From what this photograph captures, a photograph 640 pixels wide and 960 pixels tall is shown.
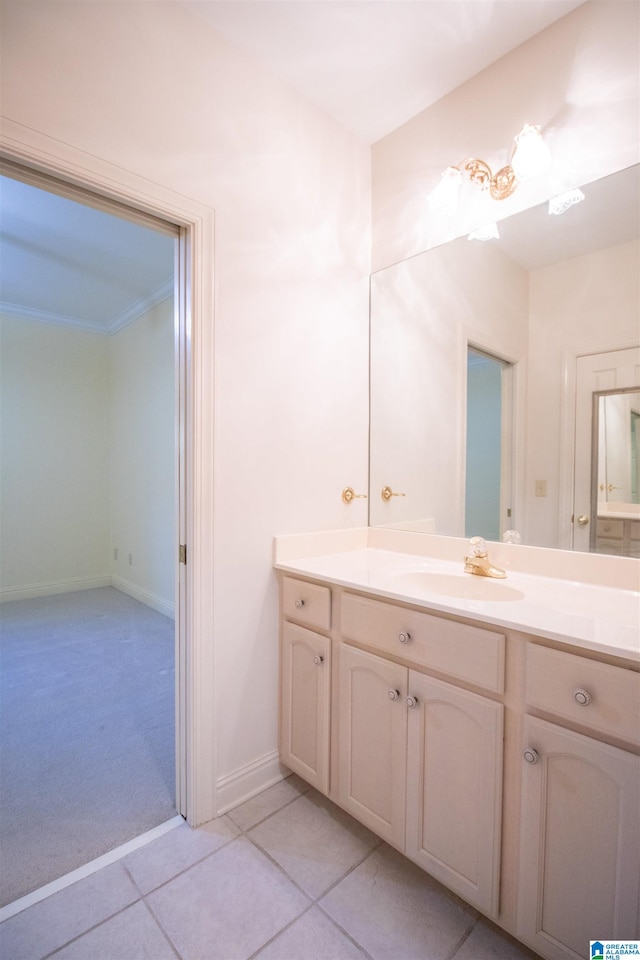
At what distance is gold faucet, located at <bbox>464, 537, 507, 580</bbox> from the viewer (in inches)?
56.0

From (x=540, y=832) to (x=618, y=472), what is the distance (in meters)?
0.98

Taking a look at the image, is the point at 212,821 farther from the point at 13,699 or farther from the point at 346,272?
the point at 346,272

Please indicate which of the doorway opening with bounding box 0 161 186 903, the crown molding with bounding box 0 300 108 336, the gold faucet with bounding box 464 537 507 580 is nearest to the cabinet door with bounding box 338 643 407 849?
the gold faucet with bounding box 464 537 507 580

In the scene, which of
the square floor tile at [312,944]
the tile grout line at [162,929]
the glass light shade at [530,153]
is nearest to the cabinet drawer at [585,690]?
the square floor tile at [312,944]

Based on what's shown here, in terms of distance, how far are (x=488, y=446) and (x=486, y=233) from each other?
0.78 metres

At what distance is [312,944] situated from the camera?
1041 mm

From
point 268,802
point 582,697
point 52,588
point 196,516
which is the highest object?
point 196,516

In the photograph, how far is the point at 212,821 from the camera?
1428mm

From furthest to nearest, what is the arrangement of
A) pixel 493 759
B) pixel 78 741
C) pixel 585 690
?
pixel 78 741 < pixel 493 759 < pixel 585 690

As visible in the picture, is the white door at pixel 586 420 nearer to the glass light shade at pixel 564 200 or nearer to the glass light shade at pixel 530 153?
the glass light shade at pixel 564 200

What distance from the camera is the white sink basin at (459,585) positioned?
1.32 m

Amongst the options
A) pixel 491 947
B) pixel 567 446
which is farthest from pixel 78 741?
pixel 567 446

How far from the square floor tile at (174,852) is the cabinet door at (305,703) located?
0.30m

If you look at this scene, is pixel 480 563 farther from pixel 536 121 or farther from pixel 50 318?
pixel 50 318
